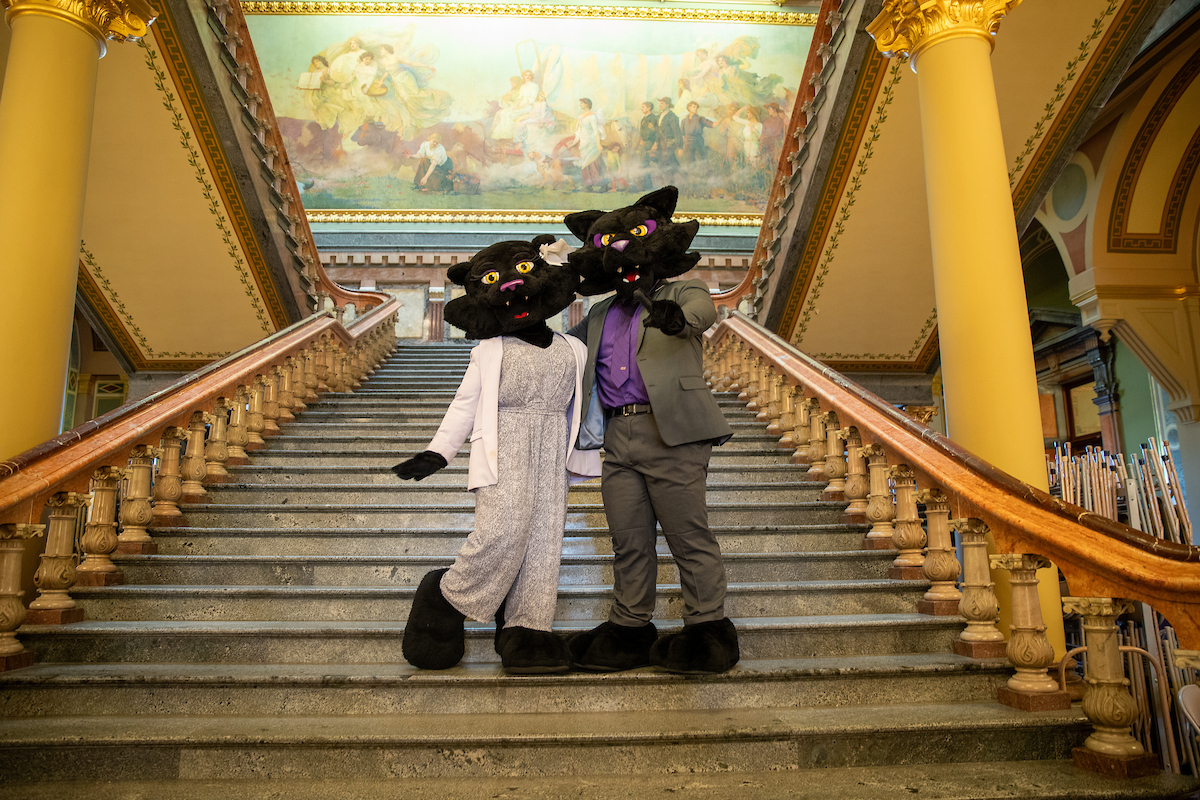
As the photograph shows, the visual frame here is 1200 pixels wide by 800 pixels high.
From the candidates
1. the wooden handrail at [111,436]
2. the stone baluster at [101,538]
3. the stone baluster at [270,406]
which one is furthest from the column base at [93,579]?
the stone baluster at [270,406]

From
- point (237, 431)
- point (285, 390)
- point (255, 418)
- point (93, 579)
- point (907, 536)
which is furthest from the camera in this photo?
point (285, 390)

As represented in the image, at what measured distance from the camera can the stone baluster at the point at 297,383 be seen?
6.06 meters

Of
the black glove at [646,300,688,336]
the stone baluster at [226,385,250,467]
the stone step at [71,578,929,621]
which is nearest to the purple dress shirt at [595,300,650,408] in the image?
the black glove at [646,300,688,336]

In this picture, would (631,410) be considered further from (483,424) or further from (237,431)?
(237,431)

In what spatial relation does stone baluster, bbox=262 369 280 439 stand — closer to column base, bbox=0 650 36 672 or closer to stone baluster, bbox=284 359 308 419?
stone baluster, bbox=284 359 308 419

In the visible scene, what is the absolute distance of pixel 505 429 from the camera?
9.46ft

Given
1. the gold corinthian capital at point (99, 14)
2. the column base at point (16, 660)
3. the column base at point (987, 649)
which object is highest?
the gold corinthian capital at point (99, 14)

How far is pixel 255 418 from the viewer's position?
17.4 ft

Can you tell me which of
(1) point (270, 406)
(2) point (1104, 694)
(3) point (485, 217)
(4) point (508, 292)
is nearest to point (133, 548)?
(1) point (270, 406)

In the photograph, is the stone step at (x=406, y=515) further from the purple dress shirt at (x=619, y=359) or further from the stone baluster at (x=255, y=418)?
the purple dress shirt at (x=619, y=359)

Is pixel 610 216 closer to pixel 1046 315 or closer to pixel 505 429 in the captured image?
pixel 505 429

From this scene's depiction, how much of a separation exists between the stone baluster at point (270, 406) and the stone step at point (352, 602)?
2.14 meters

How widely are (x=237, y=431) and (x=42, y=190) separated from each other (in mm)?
1745

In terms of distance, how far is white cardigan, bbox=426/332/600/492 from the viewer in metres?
2.83
